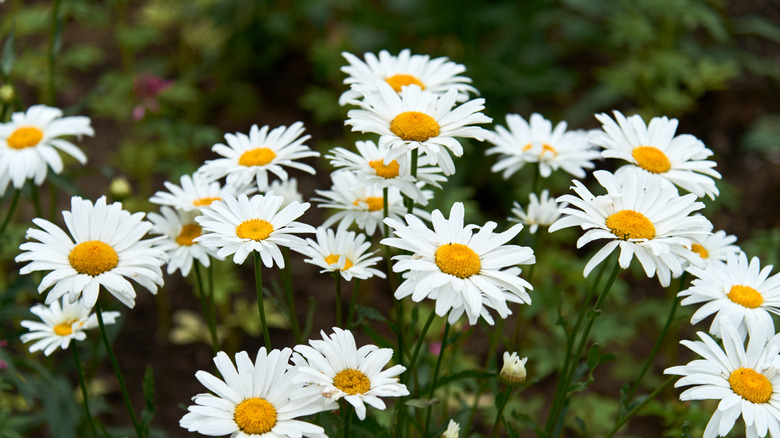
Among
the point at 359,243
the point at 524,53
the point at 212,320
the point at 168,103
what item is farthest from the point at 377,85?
the point at 168,103

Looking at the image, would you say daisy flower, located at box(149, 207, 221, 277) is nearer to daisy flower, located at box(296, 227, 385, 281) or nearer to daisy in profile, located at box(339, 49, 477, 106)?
daisy flower, located at box(296, 227, 385, 281)

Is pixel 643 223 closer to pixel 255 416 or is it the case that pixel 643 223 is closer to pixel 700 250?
pixel 700 250

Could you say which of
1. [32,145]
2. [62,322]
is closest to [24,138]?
[32,145]

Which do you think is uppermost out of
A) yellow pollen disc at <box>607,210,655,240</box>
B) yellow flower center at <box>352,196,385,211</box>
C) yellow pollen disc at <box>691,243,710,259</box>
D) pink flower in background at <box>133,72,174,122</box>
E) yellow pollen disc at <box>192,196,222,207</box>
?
pink flower in background at <box>133,72,174,122</box>

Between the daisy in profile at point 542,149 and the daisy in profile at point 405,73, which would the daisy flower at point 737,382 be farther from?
the daisy in profile at point 405,73

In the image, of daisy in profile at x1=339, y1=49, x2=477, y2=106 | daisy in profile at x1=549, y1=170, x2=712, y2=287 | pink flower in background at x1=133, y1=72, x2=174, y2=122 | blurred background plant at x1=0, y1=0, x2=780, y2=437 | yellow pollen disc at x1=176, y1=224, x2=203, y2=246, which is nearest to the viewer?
daisy in profile at x1=549, y1=170, x2=712, y2=287

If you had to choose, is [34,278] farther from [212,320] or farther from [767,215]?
[767,215]

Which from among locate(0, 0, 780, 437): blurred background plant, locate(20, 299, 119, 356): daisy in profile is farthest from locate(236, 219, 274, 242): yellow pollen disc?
locate(0, 0, 780, 437): blurred background plant

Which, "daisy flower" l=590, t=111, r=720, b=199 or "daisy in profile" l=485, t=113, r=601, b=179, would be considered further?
"daisy in profile" l=485, t=113, r=601, b=179
